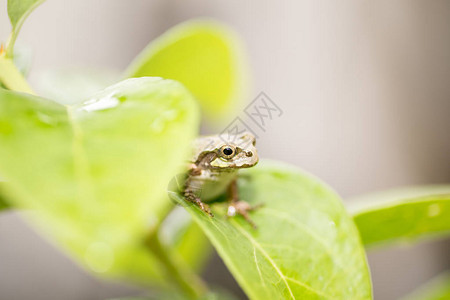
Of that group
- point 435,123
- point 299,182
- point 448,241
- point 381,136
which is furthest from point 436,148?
point 299,182

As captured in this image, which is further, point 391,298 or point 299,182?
point 391,298

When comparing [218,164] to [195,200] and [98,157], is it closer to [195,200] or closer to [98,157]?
[195,200]

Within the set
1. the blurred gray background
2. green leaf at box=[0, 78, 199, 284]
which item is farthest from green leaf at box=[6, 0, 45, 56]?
the blurred gray background

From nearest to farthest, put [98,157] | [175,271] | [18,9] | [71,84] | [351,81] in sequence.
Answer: [98,157]
[18,9]
[175,271]
[71,84]
[351,81]

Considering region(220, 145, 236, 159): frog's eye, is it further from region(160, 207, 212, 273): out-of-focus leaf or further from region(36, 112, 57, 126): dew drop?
region(36, 112, 57, 126): dew drop

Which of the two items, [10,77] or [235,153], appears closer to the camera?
[10,77]

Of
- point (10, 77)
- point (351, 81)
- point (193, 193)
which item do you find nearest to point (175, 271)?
point (193, 193)

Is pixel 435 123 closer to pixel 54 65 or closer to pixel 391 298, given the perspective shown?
pixel 391 298

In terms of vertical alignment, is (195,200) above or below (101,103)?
below
